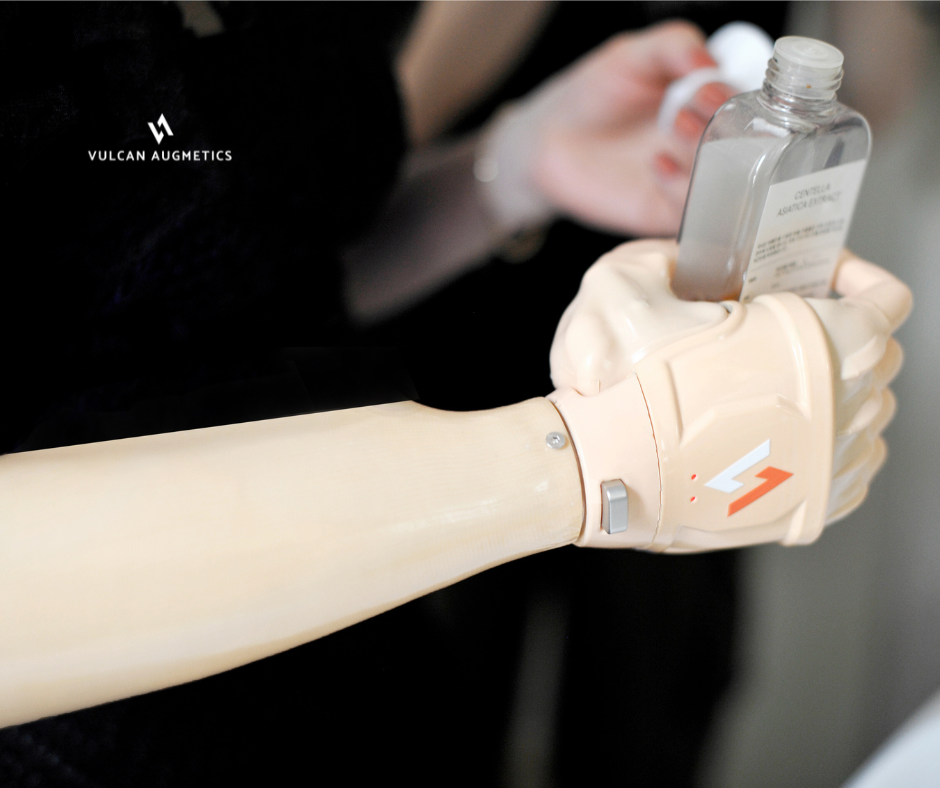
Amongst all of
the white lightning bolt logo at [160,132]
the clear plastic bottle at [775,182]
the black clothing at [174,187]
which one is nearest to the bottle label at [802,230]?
the clear plastic bottle at [775,182]

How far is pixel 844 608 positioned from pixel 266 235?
63cm

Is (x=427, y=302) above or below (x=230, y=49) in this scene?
below

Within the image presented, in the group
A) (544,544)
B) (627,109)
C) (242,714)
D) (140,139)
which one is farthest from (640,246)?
(242,714)

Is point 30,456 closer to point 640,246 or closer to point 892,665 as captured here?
point 640,246

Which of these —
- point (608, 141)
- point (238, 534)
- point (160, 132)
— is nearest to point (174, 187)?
point (160, 132)

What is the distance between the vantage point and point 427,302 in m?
0.48

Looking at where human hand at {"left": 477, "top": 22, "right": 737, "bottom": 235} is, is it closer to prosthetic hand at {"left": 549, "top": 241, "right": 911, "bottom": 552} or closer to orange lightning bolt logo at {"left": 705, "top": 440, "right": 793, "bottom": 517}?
prosthetic hand at {"left": 549, "top": 241, "right": 911, "bottom": 552}

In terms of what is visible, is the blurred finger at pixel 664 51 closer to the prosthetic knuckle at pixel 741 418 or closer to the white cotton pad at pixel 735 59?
the white cotton pad at pixel 735 59

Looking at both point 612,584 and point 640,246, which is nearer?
point 640,246

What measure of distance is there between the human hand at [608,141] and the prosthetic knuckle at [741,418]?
15 cm

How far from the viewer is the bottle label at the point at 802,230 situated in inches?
16.7

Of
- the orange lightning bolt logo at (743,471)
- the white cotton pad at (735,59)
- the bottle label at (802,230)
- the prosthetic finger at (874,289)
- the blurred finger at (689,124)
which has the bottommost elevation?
the orange lightning bolt logo at (743,471)

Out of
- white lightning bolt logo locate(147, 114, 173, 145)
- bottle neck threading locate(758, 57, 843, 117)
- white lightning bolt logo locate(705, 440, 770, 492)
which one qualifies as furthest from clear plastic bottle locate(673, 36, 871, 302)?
white lightning bolt logo locate(147, 114, 173, 145)

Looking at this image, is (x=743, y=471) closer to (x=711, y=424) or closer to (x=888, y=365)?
(x=711, y=424)
